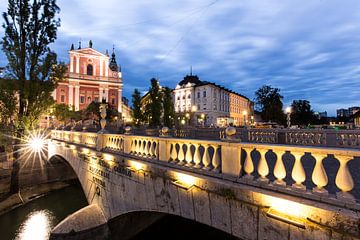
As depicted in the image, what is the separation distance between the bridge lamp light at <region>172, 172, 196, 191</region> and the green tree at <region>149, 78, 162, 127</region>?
2563 cm

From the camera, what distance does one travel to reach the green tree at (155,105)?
30484 mm

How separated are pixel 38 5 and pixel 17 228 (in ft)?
52.3

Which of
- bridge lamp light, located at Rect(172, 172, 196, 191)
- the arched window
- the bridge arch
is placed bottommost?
the bridge arch

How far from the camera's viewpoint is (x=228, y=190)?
379 cm

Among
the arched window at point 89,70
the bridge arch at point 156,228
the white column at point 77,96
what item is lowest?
the bridge arch at point 156,228

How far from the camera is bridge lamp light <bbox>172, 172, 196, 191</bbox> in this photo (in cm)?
445

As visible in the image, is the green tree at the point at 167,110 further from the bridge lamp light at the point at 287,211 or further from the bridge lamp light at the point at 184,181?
the bridge lamp light at the point at 287,211

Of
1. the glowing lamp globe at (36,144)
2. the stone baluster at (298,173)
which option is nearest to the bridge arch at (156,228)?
the stone baluster at (298,173)

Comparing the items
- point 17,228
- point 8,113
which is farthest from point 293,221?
point 8,113

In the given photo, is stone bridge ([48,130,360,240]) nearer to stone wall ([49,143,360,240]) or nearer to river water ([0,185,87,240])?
stone wall ([49,143,360,240])

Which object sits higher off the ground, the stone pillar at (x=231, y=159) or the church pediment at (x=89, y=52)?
the church pediment at (x=89, y=52)

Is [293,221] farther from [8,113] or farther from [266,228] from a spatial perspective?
[8,113]

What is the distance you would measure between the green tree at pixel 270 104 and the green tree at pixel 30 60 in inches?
2016

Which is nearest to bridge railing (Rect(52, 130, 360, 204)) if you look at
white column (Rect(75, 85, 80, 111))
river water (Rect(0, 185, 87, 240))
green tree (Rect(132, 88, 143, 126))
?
river water (Rect(0, 185, 87, 240))
